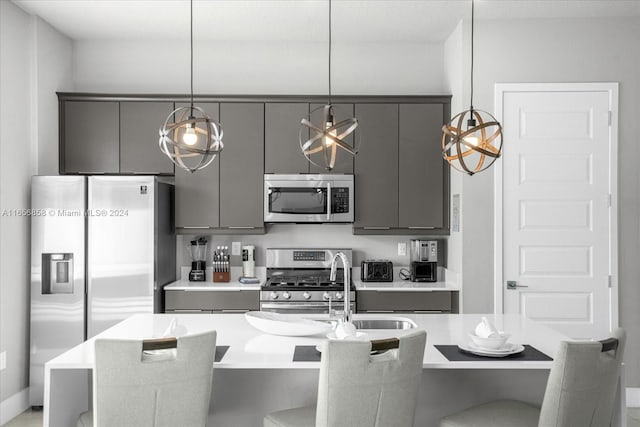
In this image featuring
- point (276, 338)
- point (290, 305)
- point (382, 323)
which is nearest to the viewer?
point (276, 338)

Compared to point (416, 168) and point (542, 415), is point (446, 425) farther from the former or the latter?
point (416, 168)

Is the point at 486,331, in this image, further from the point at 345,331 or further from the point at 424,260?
the point at 424,260

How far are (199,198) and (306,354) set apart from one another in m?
2.53

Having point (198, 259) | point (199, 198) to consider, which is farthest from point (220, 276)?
point (199, 198)

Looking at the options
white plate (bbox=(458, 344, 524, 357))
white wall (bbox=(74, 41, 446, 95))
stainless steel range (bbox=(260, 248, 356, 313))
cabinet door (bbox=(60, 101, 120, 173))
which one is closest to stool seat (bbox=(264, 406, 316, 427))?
white plate (bbox=(458, 344, 524, 357))

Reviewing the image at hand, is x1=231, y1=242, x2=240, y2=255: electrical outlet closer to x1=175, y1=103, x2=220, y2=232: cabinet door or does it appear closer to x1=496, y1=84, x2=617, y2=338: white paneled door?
x1=175, y1=103, x2=220, y2=232: cabinet door

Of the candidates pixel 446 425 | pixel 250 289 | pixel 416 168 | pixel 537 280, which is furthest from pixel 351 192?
pixel 446 425

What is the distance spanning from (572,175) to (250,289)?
254 centimetres

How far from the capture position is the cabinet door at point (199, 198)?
15.2 feet

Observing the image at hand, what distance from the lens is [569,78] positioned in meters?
4.28

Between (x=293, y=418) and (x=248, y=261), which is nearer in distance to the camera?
(x=293, y=418)

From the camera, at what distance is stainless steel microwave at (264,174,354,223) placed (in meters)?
4.59

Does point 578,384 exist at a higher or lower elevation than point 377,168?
lower

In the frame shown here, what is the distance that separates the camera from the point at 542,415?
2.15 metres
